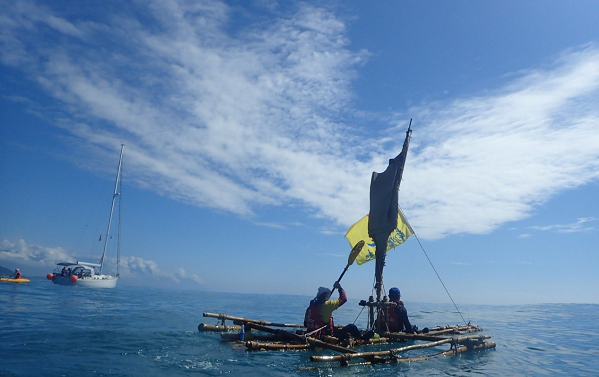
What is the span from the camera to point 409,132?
19.7 m

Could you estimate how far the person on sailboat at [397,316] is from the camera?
59.0 ft

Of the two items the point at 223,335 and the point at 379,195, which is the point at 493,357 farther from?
the point at 223,335

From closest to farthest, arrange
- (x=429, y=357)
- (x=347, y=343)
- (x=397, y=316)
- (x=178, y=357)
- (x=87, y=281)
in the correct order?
1. (x=178, y=357)
2. (x=429, y=357)
3. (x=347, y=343)
4. (x=397, y=316)
5. (x=87, y=281)

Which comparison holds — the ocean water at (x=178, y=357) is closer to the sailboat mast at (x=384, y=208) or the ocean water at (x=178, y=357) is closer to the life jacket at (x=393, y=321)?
the life jacket at (x=393, y=321)

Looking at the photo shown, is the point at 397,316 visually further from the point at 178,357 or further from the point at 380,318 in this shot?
the point at 178,357

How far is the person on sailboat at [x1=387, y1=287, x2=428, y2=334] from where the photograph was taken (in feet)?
59.0

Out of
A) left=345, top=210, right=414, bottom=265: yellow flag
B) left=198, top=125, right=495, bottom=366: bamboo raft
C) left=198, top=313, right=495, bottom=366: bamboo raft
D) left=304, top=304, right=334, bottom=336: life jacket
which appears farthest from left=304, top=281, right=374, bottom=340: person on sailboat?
left=345, top=210, right=414, bottom=265: yellow flag

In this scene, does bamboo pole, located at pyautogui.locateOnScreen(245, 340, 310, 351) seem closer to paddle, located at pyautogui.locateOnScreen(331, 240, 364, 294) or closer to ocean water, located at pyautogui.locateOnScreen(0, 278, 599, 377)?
ocean water, located at pyautogui.locateOnScreen(0, 278, 599, 377)

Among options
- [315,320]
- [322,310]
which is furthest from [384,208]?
[315,320]

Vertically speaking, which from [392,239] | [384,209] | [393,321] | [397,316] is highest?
[384,209]

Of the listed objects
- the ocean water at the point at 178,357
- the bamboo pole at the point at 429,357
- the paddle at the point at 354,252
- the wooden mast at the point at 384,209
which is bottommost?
the ocean water at the point at 178,357

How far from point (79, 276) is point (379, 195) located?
183 ft

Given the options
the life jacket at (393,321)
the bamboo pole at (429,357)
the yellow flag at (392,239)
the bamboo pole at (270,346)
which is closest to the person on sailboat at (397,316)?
the life jacket at (393,321)

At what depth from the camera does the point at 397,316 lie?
1823 centimetres
